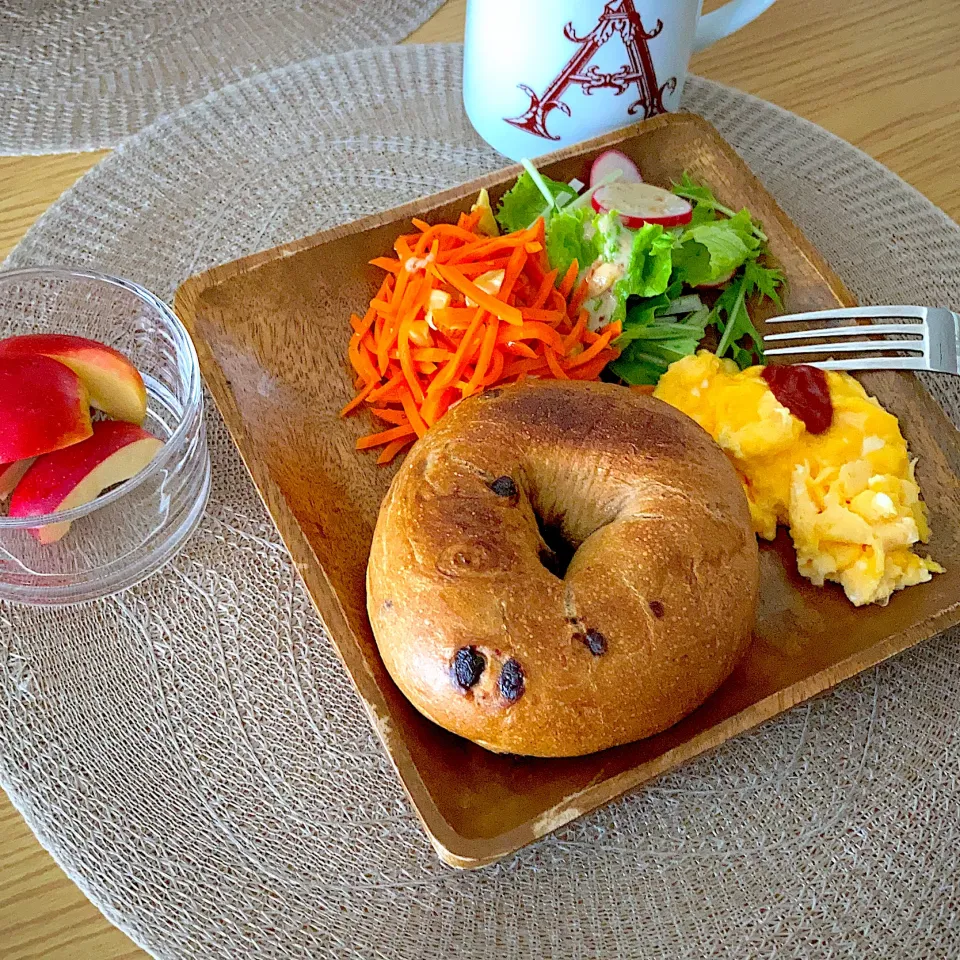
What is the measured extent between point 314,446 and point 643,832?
2.11ft

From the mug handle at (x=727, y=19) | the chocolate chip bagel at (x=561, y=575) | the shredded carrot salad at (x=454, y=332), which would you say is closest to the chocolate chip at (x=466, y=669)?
the chocolate chip bagel at (x=561, y=575)

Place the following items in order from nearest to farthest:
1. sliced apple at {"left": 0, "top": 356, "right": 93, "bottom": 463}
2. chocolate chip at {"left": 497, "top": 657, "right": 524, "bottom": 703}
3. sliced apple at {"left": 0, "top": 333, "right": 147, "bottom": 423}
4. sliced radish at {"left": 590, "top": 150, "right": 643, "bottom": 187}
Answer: chocolate chip at {"left": 497, "top": 657, "right": 524, "bottom": 703} → sliced apple at {"left": 0, "top": 356, "right": 93, "bottom": 463} → sliced apple at {"left": 0, "top": 333, "right": 147, "bottom": 423} → sliced radish at {"left": 590, "top": 150, "right": 643, "bottom": 187}

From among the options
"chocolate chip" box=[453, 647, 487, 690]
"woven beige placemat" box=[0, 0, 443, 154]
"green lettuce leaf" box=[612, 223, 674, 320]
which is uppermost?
"woven beige placemat" box=[0, 0, 443, 154]

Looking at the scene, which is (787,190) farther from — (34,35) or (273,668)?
(34,35)

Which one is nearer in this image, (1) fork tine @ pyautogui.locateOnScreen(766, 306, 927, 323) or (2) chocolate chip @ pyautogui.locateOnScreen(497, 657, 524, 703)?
(2) chocolate chip @ pyautogui.locateOnScreen(497, 657, 524, 703)

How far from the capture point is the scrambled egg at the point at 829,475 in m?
1.22

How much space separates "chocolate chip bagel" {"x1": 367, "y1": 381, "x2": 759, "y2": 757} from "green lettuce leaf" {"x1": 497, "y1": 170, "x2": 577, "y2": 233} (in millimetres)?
413

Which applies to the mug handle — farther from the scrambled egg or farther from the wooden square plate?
the scrambled egg

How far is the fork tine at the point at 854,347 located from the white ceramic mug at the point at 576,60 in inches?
18.5

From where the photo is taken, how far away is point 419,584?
1041 millimetres

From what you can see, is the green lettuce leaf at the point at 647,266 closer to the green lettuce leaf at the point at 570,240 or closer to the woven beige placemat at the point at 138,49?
the green lettuce leaf at the point at 570,240

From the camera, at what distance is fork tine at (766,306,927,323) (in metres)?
1.42

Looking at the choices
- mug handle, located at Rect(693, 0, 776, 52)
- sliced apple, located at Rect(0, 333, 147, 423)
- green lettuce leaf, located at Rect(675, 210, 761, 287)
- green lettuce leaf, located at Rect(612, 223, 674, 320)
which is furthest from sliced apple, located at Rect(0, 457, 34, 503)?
mug handle, located at Rect(693, 0, 776, 52)

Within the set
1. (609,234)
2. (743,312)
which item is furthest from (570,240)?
(743,312)
